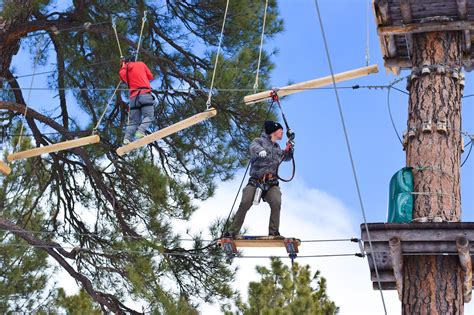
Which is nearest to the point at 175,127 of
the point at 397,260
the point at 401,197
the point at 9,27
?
the point at 401,197

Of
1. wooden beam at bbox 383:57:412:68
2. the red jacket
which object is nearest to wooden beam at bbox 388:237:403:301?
wooden beam at bbox 383:57:412:68

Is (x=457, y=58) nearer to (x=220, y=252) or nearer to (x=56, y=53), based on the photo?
(x=220, y=252)

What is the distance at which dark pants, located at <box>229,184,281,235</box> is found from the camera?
9.58 meters

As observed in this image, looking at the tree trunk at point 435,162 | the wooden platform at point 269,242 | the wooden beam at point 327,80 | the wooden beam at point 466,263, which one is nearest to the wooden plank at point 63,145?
the wooden beam at point 327,80

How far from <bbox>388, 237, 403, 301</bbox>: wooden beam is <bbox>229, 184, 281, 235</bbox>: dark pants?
121 centimetres

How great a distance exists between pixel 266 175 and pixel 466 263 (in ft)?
6.42

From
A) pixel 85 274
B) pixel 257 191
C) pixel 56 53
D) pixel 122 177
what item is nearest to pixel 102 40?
pixel 56 53

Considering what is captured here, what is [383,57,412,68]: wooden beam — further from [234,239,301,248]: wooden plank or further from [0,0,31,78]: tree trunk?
[0,0,31,78]: tree trunk

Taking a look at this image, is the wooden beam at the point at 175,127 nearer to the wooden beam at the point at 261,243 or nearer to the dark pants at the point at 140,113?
the dark pants at the point at 140,113

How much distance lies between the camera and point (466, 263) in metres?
8.52

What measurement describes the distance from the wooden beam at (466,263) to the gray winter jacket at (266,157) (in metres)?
1.77

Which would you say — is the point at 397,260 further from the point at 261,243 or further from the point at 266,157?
the point at 266,157

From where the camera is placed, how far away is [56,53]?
15453mm

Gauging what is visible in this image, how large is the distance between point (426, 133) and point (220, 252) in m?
5.30
